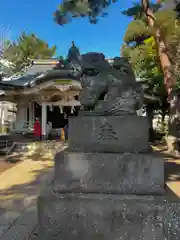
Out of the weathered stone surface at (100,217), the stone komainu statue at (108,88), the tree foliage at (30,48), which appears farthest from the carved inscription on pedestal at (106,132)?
the tree foliage at (30,48)

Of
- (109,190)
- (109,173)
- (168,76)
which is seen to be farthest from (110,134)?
(168,76)

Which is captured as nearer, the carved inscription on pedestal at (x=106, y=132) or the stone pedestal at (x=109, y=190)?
the stone pedestal at (x=109, y=190)

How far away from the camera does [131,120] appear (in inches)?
117

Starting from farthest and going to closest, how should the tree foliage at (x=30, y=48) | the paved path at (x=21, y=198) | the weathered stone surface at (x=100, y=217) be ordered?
1. the tree foliage at (x=30, y=48)
2. the paved path at (x=21, y=198)
3. the weathered stone surface at (x=100, y=217)

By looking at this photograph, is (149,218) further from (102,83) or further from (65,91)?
(65,91)

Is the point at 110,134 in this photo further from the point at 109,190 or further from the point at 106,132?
the point at 109,190

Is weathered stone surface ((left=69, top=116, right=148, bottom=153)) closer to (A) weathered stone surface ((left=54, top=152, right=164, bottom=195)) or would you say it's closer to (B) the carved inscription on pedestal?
(B) the carved inscription on pedestal

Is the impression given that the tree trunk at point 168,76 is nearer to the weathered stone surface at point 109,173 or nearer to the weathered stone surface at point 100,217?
the weathered stone surface at point 109,173

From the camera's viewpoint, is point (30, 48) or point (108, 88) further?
point (30, 48)

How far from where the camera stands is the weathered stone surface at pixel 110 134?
2.97m

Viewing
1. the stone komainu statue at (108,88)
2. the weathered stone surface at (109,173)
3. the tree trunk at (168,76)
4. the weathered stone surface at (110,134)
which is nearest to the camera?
the weathered stone surface at (109,173)

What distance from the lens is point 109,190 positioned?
9.25 feet

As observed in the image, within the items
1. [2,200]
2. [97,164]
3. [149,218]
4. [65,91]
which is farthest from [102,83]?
[65,91]

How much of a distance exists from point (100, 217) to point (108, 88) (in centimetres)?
158
